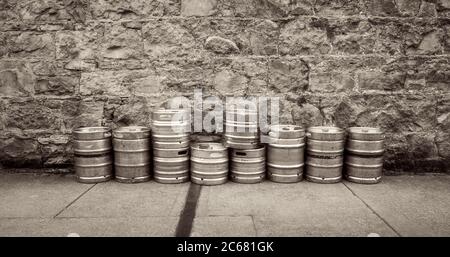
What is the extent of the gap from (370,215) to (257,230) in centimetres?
106

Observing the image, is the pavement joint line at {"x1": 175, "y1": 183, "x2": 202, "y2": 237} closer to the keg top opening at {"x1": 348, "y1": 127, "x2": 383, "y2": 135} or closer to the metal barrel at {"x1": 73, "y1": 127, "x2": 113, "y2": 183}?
the metal barrel at {"x1": 73, "y1": 127, "x2": 113, "y2": 183}

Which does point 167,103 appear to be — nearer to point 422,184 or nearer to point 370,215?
point 370,215

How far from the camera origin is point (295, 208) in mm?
3209

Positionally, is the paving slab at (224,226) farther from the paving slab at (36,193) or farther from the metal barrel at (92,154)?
the metal barrel at (92,154)

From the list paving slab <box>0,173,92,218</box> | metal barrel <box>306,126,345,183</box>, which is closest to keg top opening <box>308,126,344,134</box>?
metal barrel <box>306,126,345,183</box>

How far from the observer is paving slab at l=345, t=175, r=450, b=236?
281 centimetres

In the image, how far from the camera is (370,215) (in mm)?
3031

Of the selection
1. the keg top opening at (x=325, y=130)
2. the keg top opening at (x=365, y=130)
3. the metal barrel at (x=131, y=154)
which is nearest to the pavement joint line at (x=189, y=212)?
the metal barrel at (x=131, y=154)

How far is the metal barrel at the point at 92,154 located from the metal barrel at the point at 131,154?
111 millimetres

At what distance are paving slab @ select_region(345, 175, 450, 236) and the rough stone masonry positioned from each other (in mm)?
439

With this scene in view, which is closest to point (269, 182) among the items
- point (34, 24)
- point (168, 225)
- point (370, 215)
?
point (370, 215)

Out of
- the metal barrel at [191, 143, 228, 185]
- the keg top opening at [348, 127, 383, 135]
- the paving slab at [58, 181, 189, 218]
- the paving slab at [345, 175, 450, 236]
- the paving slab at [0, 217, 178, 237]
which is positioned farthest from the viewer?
the keg top opening at [348, 127, 383, 135]

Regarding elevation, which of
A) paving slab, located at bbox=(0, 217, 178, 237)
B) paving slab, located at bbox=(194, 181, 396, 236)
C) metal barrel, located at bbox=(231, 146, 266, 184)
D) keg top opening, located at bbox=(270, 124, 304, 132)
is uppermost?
keg top opening, located at bbox=(270, 124, 304, 132)

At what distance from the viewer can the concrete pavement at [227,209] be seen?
274cm
